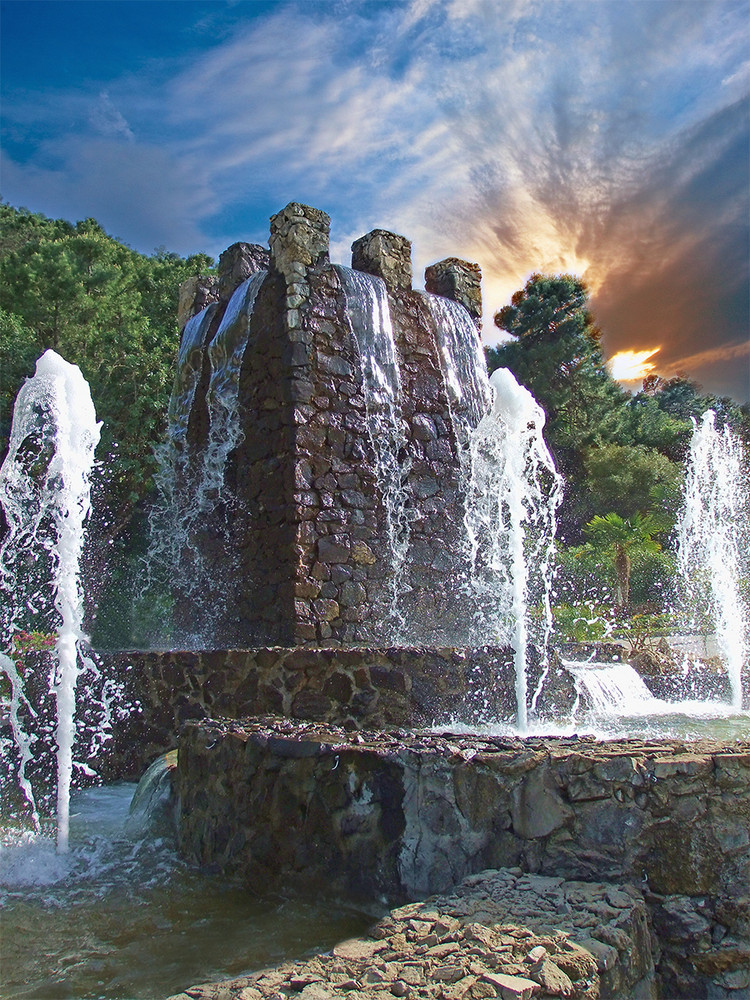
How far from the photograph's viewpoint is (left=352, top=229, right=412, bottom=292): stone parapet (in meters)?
9.19

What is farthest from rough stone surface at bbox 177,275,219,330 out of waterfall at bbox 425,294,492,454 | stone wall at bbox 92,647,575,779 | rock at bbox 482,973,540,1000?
rock at bbox 482,973,540,1000

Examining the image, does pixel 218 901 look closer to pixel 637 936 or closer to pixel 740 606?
pixel 637 936

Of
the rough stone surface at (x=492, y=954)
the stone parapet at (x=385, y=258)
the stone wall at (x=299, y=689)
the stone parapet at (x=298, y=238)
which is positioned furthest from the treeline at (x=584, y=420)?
the rough stone surface at (x=492, y=954)

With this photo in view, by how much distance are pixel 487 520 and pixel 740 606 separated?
18.4ft

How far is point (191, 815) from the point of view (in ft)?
13.1

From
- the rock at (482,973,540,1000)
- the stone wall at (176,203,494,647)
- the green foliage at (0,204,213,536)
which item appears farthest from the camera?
the green foliage at (0,204,213,536)

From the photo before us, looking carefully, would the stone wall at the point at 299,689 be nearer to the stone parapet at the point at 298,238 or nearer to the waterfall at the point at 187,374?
the stone parapet at the point at 298,238

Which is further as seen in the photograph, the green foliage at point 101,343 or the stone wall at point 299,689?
the green foliage at point 101,343

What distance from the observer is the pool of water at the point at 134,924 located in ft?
9.14

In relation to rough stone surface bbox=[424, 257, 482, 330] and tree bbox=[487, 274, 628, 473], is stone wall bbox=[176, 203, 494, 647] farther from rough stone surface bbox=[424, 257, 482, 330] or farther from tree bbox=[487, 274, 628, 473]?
tree bbox=[487, 274, 628, 473]

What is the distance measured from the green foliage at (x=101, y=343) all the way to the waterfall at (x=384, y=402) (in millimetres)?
6139

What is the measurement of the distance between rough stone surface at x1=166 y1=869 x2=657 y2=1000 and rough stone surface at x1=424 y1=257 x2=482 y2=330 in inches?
321

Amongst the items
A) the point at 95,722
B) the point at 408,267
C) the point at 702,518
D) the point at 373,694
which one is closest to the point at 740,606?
the point at 702,518

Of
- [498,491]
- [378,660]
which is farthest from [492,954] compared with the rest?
[498,491]
